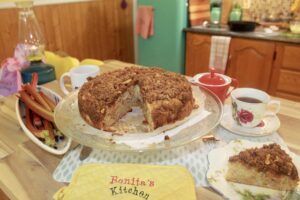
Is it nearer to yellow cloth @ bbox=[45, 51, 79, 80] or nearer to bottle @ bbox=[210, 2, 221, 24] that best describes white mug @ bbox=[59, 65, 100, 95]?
yellow cloth @ bbox=[45, 51, 79, 80]

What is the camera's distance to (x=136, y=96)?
90cm

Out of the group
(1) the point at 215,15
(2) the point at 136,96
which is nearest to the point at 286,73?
(1) the point at 215,15

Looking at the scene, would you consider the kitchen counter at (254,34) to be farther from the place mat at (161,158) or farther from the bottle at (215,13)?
the place mat at (161,158)

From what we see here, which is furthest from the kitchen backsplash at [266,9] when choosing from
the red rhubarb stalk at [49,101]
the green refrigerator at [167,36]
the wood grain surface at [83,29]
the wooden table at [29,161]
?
the red rhubarb stalk at [49,101]

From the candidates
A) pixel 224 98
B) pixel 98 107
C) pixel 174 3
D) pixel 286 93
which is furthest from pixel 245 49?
pixel 98 107

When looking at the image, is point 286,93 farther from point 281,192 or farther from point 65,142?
point 65,142

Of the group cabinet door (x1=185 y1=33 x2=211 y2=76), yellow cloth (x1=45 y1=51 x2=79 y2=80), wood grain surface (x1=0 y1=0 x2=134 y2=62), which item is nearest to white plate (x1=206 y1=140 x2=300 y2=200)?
yellow cloth (x1=45 y1=51 x2=79 y2=80)

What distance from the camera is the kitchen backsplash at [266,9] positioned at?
2346mm

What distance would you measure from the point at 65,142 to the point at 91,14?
2017 millimetres

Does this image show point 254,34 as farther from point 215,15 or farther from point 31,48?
point 31,48

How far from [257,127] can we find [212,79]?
0.73ft

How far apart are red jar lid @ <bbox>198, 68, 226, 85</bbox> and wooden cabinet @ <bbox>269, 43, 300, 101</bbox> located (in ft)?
4.50

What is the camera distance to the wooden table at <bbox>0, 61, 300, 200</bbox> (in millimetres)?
570

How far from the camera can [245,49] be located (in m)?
2.17
